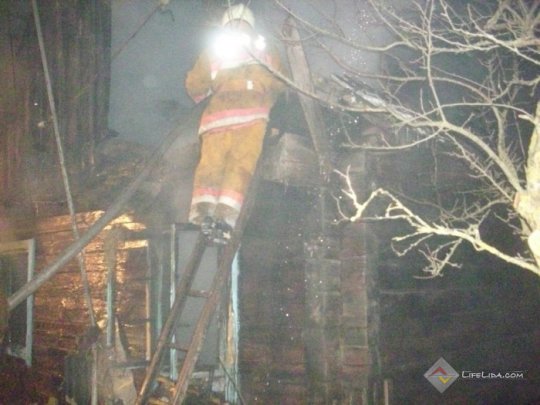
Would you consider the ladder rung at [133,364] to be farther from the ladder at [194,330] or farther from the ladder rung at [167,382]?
the ladder at [194,330]

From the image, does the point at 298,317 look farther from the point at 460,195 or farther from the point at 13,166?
the point at 13,166

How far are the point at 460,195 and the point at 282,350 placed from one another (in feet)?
12.9

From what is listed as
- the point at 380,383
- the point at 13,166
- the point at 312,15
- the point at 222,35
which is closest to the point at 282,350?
the point at 380,383

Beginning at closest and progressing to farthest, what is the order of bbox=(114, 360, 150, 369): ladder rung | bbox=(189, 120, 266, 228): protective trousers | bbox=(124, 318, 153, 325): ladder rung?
1. bbox=(189, 120, 266, 228): protective trousers
2. bbox=(114, 360, 150, 369): ladder rung
3. bbox=(124, 318, 153, 325): ladder rung

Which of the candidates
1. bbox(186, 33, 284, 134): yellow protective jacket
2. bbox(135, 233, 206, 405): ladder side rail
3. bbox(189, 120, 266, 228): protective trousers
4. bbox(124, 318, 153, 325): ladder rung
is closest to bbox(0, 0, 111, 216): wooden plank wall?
bbox(124, 318, 153, 325): ladder rung

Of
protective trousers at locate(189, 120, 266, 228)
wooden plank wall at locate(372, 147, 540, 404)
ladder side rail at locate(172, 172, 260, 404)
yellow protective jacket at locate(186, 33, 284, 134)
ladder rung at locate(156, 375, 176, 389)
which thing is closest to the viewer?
ladder side rail at locate(172, 172, 260, 404)

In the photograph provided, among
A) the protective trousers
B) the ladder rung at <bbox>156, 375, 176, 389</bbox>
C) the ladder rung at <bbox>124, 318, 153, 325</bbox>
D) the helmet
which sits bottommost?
the ladder rung at <bbox>156, 375, 176, 389</bbox>

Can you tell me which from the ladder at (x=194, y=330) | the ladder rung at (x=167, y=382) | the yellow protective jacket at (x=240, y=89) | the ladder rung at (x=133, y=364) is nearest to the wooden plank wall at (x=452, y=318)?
the yellow protective jacket at (x=240, y=89)

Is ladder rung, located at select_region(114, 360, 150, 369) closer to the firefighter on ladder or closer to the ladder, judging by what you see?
the ladder

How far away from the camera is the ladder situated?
11.3ft

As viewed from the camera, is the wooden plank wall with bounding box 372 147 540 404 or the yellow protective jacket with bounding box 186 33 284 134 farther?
the wooden plank wall with bounding box 372 147 540 404

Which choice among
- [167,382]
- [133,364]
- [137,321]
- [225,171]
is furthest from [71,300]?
[225,171]

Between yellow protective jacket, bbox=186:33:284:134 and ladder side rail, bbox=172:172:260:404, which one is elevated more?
yellow protective jacket, bbox=186:33:284:134

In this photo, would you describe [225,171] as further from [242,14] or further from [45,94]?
[45,94]
